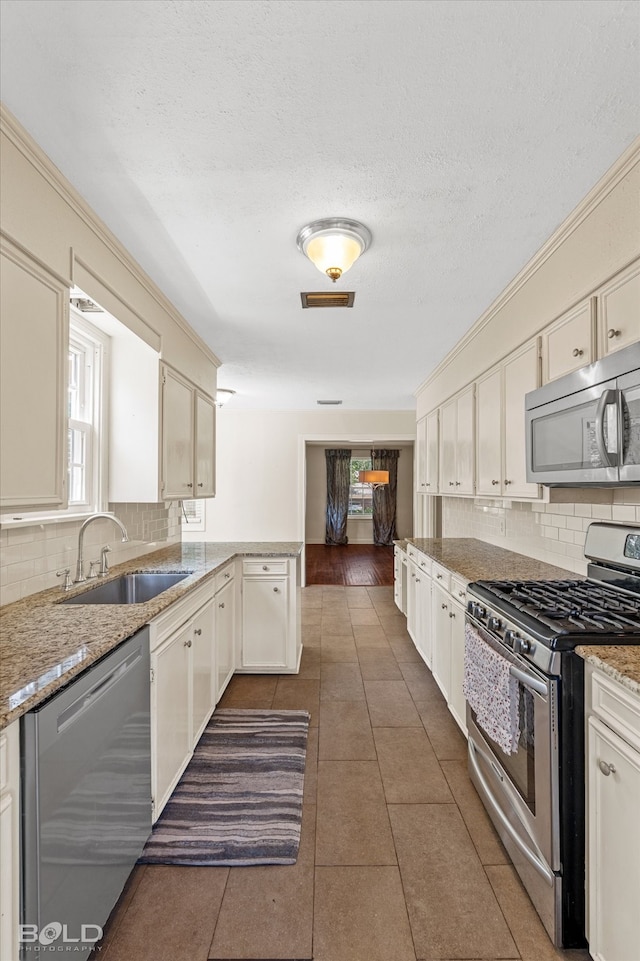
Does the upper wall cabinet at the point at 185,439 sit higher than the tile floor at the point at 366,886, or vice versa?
the upper wall cabinet at the point at 185,439

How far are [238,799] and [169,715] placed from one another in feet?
1.72

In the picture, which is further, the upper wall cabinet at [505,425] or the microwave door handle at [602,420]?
the upper wall cabinet at [505,425]

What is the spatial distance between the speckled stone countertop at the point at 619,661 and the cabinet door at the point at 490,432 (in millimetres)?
1523

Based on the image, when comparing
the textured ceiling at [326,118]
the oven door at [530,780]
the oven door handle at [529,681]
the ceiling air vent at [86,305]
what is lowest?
the oven door at [530,780]

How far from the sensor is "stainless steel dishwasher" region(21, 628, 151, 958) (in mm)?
1115

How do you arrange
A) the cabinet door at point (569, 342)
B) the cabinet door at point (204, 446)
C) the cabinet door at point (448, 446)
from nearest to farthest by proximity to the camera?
the cabinet door at point (569, 342), the cabinet door at point (204, 446), the cabinet door at point (448, 446)

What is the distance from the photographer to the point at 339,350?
13.3 feet

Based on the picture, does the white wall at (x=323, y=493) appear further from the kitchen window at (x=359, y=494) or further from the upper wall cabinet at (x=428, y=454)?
the upper wall cabinet at (x=428, y=454)

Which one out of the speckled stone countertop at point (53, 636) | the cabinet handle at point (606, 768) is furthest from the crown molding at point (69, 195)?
the cabinet handle at point (606, 768)

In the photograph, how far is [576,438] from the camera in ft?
6.05

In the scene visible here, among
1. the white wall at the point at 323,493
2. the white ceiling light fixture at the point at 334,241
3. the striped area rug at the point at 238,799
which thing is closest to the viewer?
the striped area rug at the point at 238,799

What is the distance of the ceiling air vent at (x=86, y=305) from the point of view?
2.20 metres

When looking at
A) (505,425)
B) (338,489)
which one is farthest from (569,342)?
(338,489)

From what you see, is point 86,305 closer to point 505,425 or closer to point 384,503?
point 505,425
